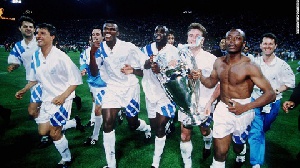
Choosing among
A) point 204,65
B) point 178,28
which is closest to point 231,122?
point 204,65

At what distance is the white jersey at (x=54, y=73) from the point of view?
3.74 m

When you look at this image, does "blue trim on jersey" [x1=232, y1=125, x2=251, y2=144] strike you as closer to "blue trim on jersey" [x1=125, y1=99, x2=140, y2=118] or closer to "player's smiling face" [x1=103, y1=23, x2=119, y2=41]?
"blue trim on jersey" [x1=125, y1=99, x2=140, y2=118]

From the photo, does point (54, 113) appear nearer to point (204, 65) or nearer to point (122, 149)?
point (122, 149)

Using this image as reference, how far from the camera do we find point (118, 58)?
4223 millimetres

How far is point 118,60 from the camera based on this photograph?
Result: 4.22m

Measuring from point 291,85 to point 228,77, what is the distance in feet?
5.71

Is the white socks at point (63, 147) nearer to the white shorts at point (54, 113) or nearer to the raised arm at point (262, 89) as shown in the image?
the white shorts at point (54, 113)

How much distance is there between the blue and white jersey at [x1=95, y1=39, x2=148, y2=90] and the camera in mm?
4211

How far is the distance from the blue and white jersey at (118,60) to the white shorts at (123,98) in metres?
0.07

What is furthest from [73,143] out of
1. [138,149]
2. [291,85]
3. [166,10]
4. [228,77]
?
[166,10]

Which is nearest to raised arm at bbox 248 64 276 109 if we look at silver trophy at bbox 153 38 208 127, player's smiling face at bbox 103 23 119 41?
silver trophy at bbox 153 38 208 127

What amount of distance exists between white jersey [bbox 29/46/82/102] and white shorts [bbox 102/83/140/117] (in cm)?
50

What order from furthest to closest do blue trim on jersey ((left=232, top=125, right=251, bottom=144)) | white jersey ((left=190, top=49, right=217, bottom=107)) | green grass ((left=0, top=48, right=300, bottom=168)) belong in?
green grass ((left=0, top=48, right=300, bottom=168)), white jersey ((left=190, top=49, right=217, bottom=107)), blue trim on jersey ((left=232, top=125, right=251, bottom=144))

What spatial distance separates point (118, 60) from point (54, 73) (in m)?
1.00
